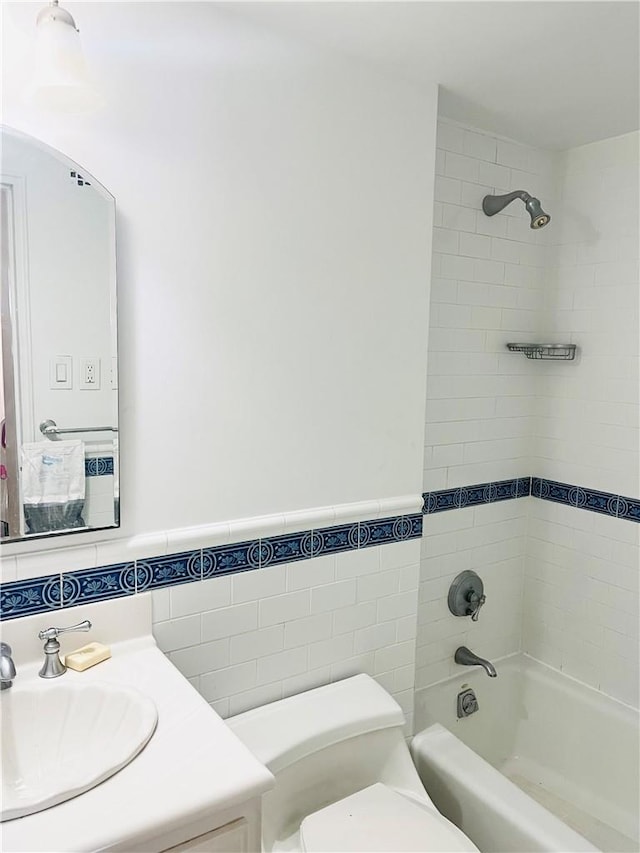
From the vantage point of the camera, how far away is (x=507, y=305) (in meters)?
2.45

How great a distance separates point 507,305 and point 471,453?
605 millimetres

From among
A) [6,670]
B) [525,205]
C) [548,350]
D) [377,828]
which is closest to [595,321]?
[548,350]

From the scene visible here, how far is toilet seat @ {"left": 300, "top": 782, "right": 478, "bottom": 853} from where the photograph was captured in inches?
57.1

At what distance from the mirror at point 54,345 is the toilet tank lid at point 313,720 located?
27.4 inches

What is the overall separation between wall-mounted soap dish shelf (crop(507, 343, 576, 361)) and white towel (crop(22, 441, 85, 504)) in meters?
1.72

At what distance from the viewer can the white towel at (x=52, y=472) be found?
1.33m

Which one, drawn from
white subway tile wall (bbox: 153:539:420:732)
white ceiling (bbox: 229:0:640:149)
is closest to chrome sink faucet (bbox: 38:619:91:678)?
white subway tile wall (bbox: 153:539:420:732)

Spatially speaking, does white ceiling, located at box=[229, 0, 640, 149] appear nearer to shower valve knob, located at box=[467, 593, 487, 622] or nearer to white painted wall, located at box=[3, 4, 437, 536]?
white painted wall, located at box=[3, 4, 437, 536]

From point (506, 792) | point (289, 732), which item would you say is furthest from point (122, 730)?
point (506, 792)

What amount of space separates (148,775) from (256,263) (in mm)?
1167

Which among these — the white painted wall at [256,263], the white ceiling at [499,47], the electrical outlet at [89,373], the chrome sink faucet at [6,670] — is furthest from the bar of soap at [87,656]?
the white ceiling at [499,47]

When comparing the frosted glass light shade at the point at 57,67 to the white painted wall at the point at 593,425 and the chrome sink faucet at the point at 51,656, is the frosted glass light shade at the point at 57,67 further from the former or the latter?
the white painted wall at the point at 593,425

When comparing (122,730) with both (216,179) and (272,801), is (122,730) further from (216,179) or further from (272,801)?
(216,179)

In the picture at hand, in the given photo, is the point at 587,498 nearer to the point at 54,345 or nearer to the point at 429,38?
the point at 429,38
